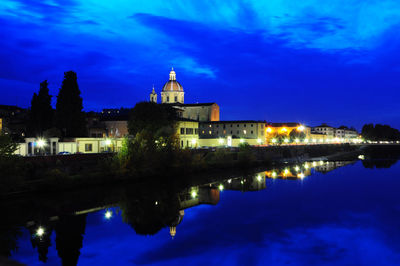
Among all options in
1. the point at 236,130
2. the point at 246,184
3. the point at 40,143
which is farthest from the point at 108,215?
the point at 236,130

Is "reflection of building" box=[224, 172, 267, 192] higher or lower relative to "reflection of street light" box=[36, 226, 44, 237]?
higher

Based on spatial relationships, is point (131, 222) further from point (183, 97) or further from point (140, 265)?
point (183, 97)

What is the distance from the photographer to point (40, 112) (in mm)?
54750

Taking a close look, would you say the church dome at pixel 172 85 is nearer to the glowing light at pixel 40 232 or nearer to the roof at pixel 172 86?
the roof at pixel 172 86

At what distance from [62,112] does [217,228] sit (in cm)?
3544

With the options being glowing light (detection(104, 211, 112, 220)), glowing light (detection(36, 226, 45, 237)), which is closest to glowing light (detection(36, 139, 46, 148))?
glowing light (detection(104, 211, 112, 220))

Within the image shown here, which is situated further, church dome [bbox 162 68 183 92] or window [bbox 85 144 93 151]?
church dome [bbox 162 68 183 92]

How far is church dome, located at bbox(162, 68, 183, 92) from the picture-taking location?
379 feet

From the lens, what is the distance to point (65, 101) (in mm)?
52094

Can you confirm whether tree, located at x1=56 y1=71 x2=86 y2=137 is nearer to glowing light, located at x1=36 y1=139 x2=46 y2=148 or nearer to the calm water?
glowing light, located at x1=36 y1=139 x2=46 y2=148

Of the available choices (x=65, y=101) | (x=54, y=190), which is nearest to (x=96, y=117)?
(x=65, y=101)

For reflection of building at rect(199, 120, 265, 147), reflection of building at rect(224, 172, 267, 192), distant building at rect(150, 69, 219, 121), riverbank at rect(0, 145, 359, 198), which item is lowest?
reflection of building at rect(224, 172, 267, 192)

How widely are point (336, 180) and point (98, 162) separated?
29978mm

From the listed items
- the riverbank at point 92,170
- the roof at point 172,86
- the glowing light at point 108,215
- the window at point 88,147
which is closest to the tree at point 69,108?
the window at point 88,147
